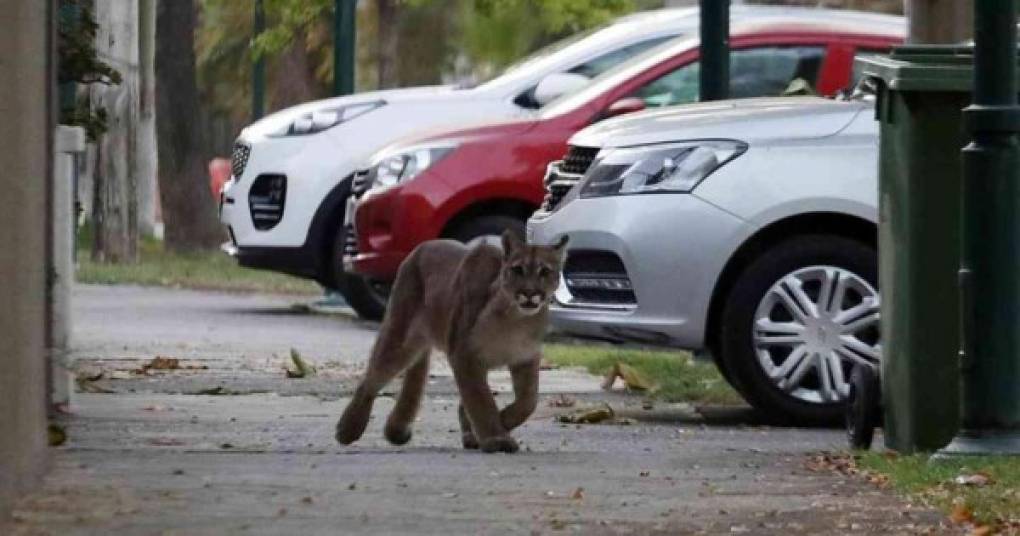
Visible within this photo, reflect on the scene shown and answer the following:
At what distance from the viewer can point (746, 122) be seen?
11.8 metres

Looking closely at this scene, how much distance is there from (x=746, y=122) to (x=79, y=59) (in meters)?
2.74

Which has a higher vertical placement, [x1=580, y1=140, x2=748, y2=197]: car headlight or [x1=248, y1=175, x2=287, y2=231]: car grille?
[x1=580, y1=140, x2=748, y2=197]: car headlight

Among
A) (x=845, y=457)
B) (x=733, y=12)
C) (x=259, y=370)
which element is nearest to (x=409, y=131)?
(x=733, y=12)

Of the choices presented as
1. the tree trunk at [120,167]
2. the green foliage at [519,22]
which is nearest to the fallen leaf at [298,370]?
the tree trunk at [120,167]

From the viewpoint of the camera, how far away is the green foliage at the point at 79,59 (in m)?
11.1

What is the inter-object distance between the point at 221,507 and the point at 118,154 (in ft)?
64.7

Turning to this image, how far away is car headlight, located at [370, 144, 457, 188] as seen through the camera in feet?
51.9

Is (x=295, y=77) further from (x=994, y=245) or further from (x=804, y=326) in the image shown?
(x=994, y=245)

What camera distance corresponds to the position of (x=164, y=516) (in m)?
7.59

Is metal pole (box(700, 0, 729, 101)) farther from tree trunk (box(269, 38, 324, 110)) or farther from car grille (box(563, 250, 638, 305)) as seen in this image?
tree trunk (box(269, 38, 324, 110))

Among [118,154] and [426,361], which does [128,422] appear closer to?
[426,361]

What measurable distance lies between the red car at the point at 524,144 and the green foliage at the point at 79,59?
4.24 metres

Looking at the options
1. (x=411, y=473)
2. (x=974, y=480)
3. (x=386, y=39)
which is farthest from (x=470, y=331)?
(x=386, y=39)

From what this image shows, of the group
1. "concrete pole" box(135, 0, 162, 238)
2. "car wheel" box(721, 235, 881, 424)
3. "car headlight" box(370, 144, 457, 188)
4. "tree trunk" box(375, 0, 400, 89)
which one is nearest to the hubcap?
"car wheel" box(721, 235, 881, 424)
